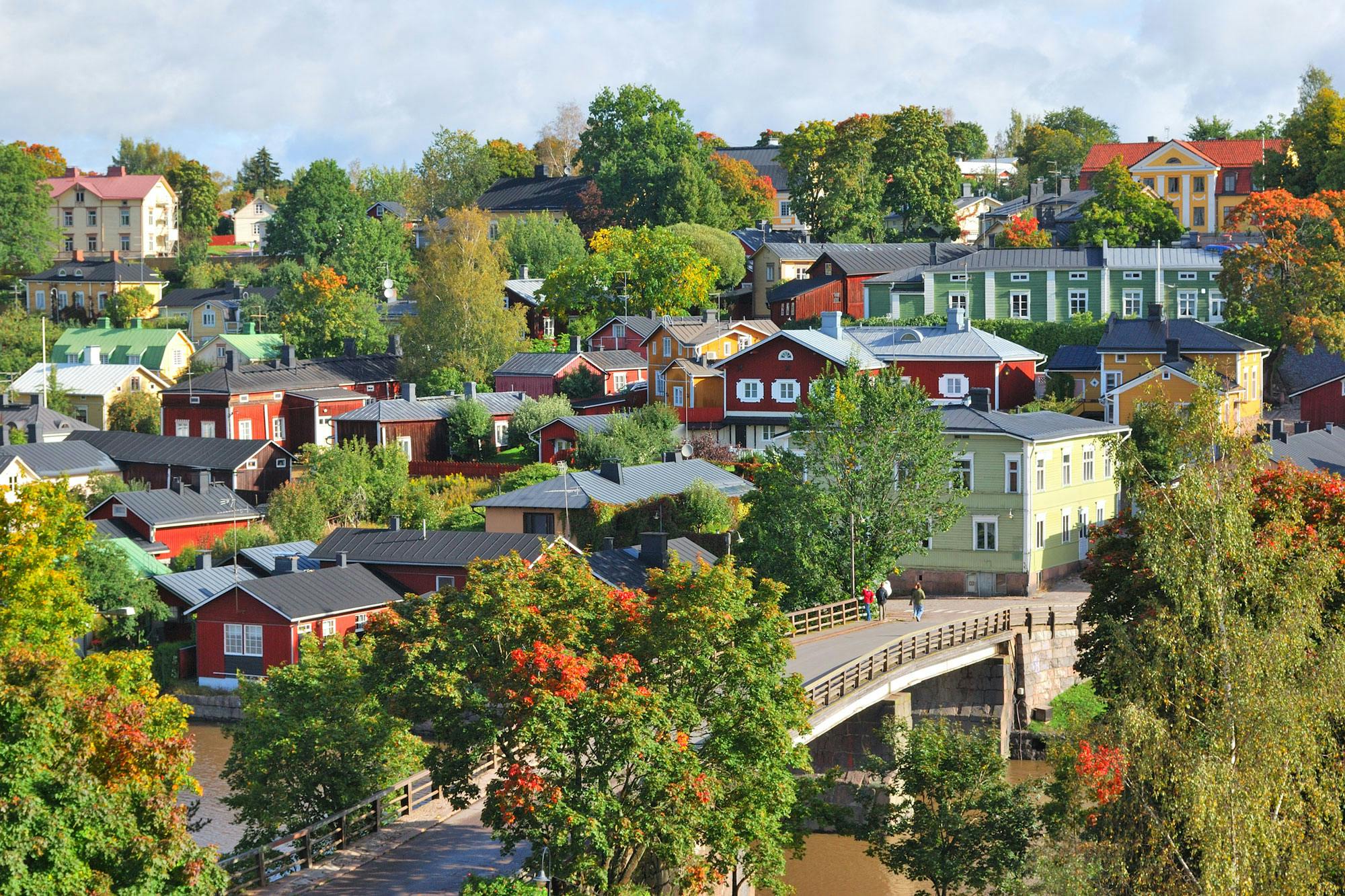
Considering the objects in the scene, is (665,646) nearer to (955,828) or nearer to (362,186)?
(955,828)

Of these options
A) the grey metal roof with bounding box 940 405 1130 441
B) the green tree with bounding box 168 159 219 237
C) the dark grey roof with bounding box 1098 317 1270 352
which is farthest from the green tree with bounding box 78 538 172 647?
the green tree with bounding box 168 159 219 237

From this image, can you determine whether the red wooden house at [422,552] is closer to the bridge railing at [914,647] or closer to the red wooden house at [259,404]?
the bridge railing at [914,647]

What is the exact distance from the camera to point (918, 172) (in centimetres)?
8875

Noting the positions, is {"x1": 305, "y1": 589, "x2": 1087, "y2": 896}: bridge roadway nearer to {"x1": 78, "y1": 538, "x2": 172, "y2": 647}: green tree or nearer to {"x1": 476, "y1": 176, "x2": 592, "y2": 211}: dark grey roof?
{"x1": 78, "y1": 538, "x2": 172, "y2": 647}: green tree

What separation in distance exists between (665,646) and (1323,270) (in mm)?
46912

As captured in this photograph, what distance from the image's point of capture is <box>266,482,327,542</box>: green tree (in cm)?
5672

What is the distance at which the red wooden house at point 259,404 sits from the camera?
72.2 meters

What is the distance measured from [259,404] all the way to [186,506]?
621 inches

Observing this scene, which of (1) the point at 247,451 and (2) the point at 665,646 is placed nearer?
(2) the point at 665,646

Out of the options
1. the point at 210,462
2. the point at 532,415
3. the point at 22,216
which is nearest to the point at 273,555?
the point at 210,462

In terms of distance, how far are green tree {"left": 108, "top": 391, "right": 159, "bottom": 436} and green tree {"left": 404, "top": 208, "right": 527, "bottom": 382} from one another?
11.2m

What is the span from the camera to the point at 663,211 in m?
91.6

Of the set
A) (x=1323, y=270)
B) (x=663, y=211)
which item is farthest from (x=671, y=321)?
(x=1323, y=270)

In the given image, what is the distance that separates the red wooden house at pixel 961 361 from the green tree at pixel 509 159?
55.7 m
